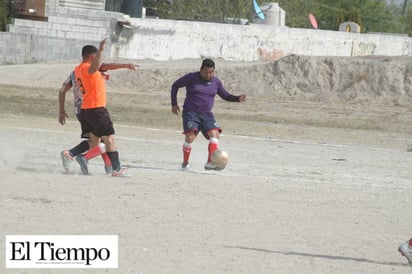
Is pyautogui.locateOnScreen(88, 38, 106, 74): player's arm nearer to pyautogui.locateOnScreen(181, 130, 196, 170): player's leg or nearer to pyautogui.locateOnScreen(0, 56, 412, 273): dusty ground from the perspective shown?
pyautogui.locateOnScreen(0, 56, 412, 273): dusty ground

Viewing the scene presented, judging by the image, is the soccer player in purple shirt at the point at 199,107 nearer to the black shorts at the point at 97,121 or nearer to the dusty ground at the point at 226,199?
the dusty ground at the point at 226,199

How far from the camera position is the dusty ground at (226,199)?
9164mm

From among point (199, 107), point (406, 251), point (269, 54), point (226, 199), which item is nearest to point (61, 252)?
point (406, 251)

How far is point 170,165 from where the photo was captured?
52.5ft

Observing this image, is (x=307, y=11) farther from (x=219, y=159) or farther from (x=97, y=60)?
(x=97, y=60)

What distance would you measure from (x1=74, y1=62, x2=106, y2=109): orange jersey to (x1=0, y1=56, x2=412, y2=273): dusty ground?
3.06 feet

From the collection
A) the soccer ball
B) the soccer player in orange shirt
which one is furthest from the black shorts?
the soccer ball

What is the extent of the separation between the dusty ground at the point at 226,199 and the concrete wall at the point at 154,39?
19.1m

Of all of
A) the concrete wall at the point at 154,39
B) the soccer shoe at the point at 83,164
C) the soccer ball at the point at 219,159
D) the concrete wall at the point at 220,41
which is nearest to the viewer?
the soccer shoe at the point at 83,164

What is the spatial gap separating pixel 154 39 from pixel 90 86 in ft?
114

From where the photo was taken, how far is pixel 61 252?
27.3 feet

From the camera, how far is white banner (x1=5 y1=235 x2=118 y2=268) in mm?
8180

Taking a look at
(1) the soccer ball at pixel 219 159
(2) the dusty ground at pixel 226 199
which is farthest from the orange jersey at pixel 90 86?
(1) the soccer ball at pixel 219 159

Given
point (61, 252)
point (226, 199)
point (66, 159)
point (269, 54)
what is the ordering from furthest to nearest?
point (269, 54) → point (66, 159) → point (226, 199) → point (61, 252)
